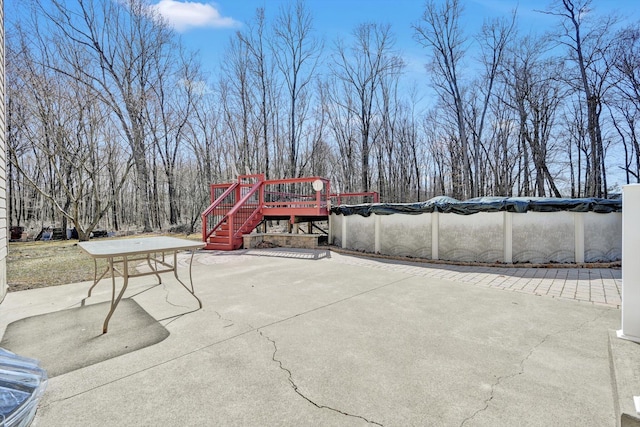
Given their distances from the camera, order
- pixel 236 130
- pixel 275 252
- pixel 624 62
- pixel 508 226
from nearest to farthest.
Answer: pixel 508 226 → pixel 275 252 → pixel 624 62 → pixel 236 130

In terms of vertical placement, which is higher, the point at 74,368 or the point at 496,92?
the point at 496,92

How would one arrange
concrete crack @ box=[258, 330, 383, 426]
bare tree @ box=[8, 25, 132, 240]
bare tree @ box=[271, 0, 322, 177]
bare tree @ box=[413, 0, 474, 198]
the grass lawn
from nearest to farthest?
concrete crack @ box=[258, 330, 383, 426] → the grass lawn → bare tree @ box=[8, 25, 132, 240] → bare tree @ box=[413, 0, 474, 198] → bare tree @ box=[271, 0, 322, 177]

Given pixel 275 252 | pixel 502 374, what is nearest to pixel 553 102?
pixel 275 252

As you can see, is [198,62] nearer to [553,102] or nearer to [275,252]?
[275,252]

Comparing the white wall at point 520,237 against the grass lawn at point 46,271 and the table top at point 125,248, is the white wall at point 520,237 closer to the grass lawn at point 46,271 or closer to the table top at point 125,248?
the table top at point 125,248

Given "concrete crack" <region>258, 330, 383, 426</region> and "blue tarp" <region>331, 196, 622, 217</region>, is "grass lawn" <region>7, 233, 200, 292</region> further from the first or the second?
"blue tarp" <region>331, 196, 622, 217</region>

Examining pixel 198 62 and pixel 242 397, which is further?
pixel 198 62

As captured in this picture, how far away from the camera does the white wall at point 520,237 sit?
5.85 m

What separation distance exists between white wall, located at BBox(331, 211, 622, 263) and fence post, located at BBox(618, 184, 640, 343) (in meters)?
4.14

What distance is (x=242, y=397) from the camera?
66.9 inches

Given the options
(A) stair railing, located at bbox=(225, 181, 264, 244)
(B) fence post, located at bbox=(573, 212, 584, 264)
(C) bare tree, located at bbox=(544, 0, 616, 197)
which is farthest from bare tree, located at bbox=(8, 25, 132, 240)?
(C) bare tree, located at bbox=(544, 0, 616, 197)

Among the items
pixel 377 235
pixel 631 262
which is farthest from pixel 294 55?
pixel 631 262

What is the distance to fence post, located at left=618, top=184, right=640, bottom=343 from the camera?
80.5 inches

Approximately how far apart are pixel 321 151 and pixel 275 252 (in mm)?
12396
